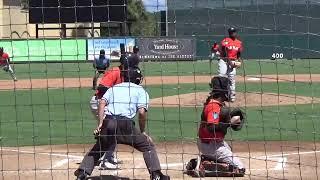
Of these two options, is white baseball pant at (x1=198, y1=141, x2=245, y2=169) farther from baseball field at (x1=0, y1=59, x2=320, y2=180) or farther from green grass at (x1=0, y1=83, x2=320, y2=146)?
green grass at (x1=0, y1=83, x2=320, y2=146)

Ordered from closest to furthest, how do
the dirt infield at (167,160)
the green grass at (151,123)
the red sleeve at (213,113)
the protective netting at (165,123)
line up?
the red sleeve at (213,113) → the dirt infield at (167,160) → the protective netting at (165,123) → the green grass at (151,123)

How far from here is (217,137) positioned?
898cm

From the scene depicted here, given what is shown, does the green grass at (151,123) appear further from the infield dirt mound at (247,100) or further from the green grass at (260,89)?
the green grass at (260,89)

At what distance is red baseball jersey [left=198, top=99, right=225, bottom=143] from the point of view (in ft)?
28.9

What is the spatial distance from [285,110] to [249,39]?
75.0 feet

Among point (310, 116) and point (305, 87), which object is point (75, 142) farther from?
point (305, 87)

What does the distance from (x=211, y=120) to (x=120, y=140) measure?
1295 millimetres

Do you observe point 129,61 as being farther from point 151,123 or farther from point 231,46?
point 231,46

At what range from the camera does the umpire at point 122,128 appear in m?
8.16

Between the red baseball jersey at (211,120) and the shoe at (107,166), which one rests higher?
the red baseball jersey at (211,120)

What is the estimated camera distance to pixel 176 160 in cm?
1035

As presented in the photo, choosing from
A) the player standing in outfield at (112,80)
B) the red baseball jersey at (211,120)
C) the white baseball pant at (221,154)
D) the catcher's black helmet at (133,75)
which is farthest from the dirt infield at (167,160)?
the catcher's black helmet at (133,75)

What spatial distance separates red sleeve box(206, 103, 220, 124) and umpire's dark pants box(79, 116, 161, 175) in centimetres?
98

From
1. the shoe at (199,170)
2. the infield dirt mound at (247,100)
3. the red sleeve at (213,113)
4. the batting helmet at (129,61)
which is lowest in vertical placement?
the shoe at (199,170)
